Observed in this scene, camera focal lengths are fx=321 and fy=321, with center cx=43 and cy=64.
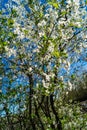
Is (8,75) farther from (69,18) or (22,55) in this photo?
(69,18)

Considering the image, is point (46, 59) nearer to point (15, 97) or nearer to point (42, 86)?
point (42, 86)

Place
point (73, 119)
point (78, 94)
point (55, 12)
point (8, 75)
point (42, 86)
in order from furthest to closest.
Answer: point (78, 94), point (73, 119), point (8, 75), point (42, 86), point (55, 12)

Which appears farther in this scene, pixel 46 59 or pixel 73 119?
pixel 73 119

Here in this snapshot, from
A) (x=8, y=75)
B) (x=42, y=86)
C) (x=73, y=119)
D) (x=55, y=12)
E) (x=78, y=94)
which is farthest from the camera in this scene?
(x=78, y=94)

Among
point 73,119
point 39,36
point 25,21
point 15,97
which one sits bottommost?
point 73,119

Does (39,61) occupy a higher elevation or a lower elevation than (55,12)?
lower

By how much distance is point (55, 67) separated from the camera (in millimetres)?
8688

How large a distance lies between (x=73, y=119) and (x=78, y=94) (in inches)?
670

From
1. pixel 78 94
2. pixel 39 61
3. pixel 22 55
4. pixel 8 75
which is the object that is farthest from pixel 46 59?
pixel 78 94

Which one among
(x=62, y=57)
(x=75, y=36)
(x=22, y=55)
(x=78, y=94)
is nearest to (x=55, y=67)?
(x=62, y=57)

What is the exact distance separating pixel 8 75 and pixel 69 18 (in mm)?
2940

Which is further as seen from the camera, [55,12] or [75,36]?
[75,36]

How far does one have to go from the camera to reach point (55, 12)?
8258 mm

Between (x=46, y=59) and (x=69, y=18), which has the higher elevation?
(x=69, y=18)
